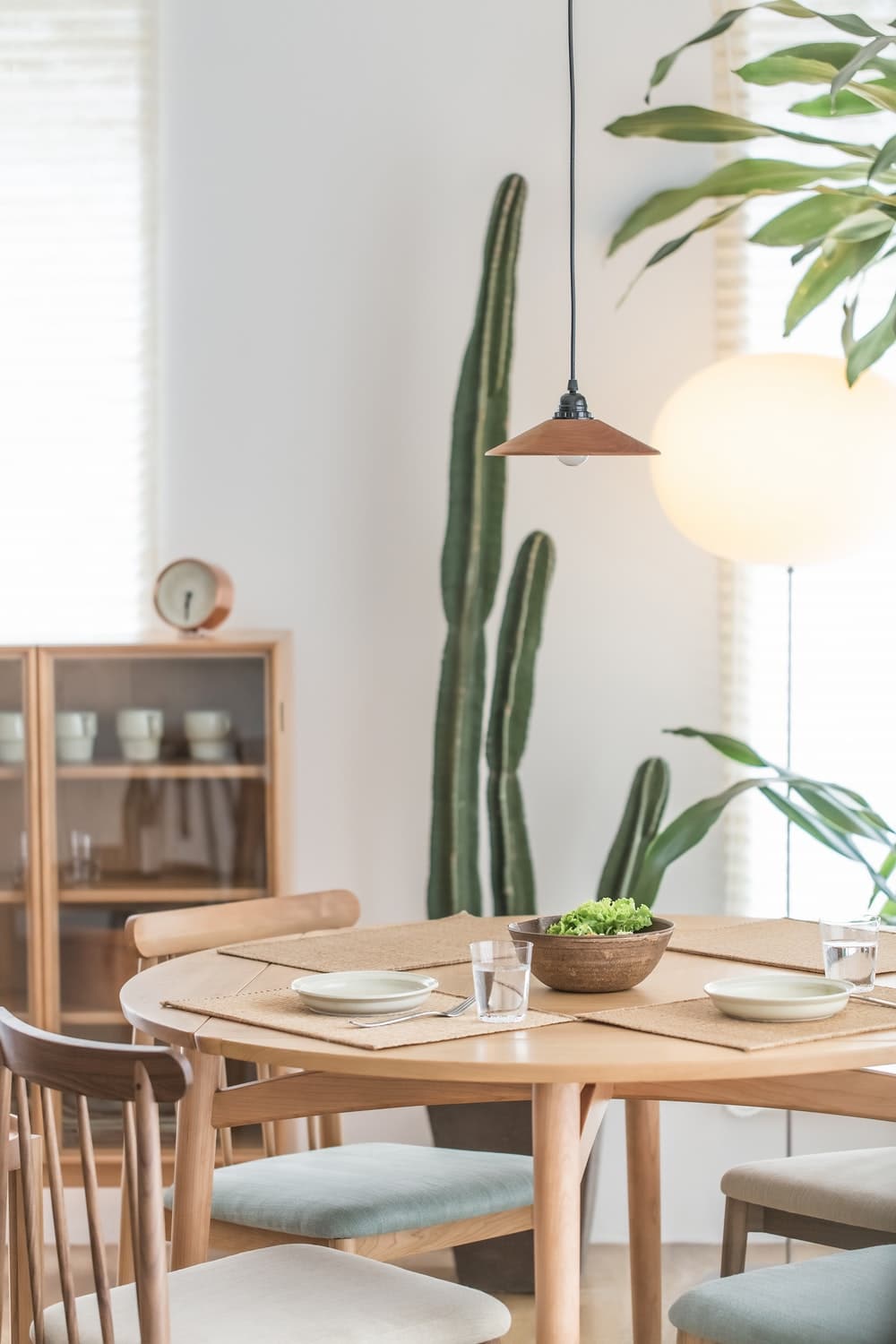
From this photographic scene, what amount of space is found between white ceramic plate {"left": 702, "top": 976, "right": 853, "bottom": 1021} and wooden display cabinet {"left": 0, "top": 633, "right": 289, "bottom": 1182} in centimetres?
167

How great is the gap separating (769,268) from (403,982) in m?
2.29

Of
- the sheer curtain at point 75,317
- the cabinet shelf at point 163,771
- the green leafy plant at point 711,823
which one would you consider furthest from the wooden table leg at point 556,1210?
the sheer curtain at point 75,317

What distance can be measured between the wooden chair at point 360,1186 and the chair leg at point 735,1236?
287 mm

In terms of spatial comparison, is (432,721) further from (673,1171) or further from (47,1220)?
(47,1220)

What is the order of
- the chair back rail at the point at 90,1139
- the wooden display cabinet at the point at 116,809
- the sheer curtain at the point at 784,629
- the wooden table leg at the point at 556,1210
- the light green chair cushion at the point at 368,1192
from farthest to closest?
the sheer curtain at the point at 784,629 < the wooden display cabinet at the point at 116,809 < the light green chair cushion at the point at 368,1192 < the wooden table leg at the point at 556,1210 < the chair back rail at the point at 90,1139

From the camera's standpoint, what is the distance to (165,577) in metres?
3.46

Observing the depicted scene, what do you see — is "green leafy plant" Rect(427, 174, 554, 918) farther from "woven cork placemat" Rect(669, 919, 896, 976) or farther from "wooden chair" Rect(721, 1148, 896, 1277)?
"wooden chair" Rect(721, 1148, 896, 1277)

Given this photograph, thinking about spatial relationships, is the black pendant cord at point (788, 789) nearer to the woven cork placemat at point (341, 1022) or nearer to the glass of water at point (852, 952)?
the glass of water at point (852, 952)

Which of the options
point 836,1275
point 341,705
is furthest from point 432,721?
point 836,1275

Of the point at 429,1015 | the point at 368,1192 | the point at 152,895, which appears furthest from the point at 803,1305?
the point at 152,895

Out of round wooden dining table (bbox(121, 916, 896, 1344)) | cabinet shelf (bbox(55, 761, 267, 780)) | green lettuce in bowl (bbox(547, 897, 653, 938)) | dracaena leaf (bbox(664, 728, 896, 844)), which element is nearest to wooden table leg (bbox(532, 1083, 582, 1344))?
round wooden dining table (bbox(121, 916, 896, 1344))

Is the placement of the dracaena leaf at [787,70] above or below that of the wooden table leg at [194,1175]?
above

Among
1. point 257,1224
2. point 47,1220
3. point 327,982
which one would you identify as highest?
point 327,982

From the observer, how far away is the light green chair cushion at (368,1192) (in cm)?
217
